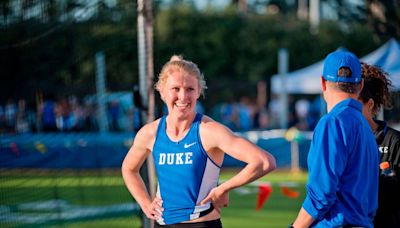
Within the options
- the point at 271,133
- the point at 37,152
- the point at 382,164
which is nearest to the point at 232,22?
the point at 271,133

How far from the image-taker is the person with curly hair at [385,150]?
19.6 ft

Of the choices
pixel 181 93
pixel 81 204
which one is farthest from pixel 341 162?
pixel 81 204

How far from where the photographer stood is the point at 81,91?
40.3 ft

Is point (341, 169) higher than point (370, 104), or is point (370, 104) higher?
point (370, 104)

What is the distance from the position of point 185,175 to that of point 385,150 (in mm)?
1454

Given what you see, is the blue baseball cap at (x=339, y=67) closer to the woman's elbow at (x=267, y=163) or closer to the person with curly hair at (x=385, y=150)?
the woman's elbow at (x=267, y=163)

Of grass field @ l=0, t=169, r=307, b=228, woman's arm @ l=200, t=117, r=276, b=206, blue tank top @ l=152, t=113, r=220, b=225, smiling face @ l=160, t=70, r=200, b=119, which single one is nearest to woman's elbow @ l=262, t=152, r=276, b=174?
woman's arm @ l=200, t=117, r=276, b=206

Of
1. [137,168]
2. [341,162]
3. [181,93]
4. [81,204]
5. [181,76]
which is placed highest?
[181,76]

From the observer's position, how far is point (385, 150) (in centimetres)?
620

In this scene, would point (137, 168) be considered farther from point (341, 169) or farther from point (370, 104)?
point (341, 169)

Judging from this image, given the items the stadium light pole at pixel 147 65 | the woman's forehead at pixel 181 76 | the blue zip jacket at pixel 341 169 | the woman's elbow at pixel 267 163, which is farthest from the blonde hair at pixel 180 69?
the stadium light pole at pixel 147 65

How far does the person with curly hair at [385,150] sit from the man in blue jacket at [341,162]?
0.92 m

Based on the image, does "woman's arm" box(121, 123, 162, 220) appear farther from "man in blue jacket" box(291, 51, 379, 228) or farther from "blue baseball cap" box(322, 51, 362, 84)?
"blue baseball cap" box(322, 51, 362, 84)

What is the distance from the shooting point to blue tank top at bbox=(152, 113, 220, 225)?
223 inches
